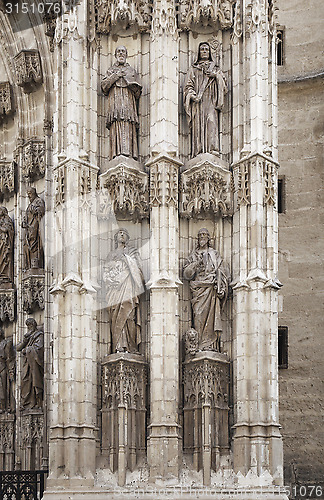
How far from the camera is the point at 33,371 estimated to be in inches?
871

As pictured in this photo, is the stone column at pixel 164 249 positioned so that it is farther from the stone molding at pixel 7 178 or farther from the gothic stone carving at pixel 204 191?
the stone molding at pixel 7 178

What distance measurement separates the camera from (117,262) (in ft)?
67.8

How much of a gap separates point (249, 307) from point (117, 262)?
6.92 feet

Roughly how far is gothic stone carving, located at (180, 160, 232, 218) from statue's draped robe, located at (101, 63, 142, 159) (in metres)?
0.96

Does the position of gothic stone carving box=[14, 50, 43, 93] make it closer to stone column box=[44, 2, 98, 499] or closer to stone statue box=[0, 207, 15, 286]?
stone column box=[44, 2, 98, 499]

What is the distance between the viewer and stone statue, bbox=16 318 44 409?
22.1 meters

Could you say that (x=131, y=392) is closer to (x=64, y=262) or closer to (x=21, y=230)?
(x=64, y=262)

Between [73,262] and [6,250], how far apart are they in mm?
3143

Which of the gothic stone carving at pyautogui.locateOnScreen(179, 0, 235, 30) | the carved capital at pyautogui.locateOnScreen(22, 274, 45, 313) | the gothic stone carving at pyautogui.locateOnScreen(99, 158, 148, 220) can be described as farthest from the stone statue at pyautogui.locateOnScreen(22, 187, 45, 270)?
the gothic stone carving at pyautogui.locateOnScreen(179, 0, 235, 30)

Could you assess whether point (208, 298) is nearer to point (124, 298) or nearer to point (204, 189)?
point (124, 298)

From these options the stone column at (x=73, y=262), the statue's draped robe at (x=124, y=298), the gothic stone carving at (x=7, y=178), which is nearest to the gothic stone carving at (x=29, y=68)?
the gothic stone carving at (x=7, y=178)

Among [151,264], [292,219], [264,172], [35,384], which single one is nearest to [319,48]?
[292,219]

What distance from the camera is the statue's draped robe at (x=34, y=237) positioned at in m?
22.7

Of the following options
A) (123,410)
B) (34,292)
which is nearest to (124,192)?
(34,292)
